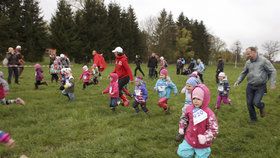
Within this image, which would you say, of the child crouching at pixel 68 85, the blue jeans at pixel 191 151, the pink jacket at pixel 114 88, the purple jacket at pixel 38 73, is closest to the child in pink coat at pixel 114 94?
the pink jacket at pixel 114 88

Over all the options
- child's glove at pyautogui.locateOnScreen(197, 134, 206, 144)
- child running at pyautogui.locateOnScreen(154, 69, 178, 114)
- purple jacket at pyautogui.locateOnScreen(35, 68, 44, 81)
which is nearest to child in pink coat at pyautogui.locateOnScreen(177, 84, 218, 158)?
child's glove at pyautogui.locateOnScreen(197, 134, 206, 144)

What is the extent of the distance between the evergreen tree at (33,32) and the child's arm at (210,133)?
144 ft

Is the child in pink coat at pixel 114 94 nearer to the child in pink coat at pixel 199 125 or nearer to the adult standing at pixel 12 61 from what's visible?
the child in pink coat at pixel 199 125

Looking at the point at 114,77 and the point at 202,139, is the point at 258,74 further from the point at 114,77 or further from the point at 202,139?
the point at 202,139

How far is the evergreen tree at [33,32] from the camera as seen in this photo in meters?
46.0

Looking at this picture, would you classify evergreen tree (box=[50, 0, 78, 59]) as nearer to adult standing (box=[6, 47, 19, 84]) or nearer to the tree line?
the tree line

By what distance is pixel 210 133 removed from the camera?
5.17 metres

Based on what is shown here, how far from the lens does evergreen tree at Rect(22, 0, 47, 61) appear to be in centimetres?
4603

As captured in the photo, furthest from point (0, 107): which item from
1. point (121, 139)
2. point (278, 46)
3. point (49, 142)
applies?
point (278, 46)

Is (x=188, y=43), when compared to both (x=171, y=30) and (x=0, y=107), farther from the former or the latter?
(x=0, y=107)

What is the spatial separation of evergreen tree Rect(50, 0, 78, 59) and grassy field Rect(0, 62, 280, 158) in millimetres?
37704

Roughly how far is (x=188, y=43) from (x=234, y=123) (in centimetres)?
7610

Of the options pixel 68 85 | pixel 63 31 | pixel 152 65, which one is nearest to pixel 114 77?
pixel 68 85

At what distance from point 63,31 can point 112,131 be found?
4349 centimetres
